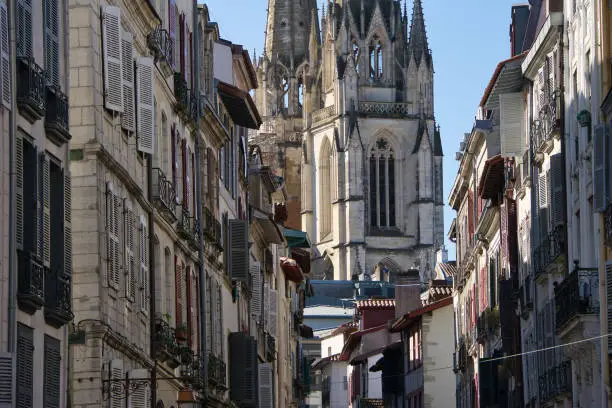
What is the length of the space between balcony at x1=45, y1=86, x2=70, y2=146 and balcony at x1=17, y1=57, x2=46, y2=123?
0.51 metres

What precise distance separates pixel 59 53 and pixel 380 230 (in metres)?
143

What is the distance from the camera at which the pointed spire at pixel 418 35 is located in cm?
16925

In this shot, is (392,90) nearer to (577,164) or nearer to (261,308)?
(261,308)

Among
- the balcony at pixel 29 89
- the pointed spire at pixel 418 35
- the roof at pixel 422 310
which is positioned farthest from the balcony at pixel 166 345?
the pointed spire at pixel 418 35

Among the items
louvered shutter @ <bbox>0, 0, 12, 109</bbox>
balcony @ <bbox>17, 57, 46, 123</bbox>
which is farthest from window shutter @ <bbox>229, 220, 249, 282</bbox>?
louvered shutter @ <bbox>0, 0, 12, 109</bbox>

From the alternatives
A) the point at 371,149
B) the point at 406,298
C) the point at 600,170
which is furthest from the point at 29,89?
the point at 371,149

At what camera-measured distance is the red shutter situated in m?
32.8

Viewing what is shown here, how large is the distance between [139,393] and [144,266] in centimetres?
253

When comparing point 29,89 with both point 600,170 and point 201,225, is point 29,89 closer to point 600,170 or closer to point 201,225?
point 600,170

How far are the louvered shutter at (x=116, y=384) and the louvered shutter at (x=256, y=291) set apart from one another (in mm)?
24005

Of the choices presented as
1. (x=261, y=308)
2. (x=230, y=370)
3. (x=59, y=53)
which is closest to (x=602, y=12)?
(x=59, y=53)

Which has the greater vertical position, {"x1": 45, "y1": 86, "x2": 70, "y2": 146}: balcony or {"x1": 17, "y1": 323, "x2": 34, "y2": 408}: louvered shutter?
{"x1": 45, "y1": 86, "x2": 70, "y2": 146}: balcony

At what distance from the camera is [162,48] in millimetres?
31422

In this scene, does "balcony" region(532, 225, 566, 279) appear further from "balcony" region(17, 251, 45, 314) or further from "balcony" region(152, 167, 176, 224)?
"balcony" region(17, 251, 45, 314)
